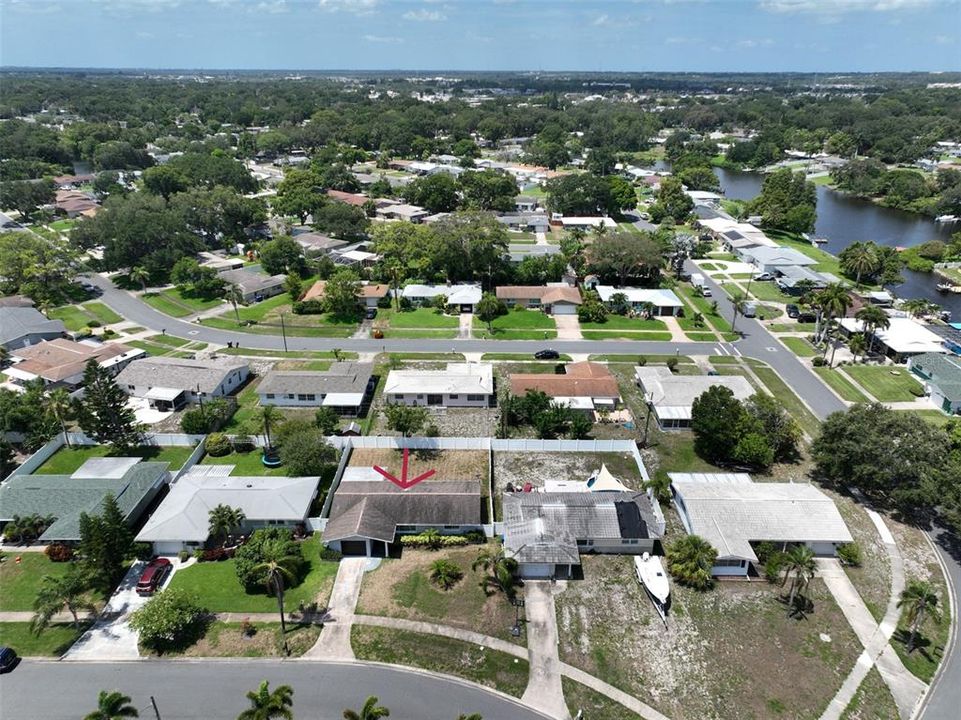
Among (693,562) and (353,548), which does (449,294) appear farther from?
(693,562)

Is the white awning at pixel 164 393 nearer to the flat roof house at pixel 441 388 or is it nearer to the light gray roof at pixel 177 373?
the light gray roof at pixel 177 373

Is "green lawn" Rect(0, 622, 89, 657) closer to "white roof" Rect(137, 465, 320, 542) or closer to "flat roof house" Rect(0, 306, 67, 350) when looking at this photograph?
"white roof" Rect(137, 465, 320, 542)

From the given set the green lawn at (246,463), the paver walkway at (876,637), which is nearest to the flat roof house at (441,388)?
the green lawn at (246,463)

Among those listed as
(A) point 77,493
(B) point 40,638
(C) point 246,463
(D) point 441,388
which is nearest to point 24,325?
(A) point 77,493

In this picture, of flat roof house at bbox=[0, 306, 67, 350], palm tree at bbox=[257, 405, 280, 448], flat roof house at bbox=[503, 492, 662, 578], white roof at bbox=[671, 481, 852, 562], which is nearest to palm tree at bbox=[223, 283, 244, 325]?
flat roof house at bbox=[0, 306, 67, 350]

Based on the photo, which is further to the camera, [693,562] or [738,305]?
[738,305]

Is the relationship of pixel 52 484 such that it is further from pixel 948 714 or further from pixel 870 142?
pixel 870 142
